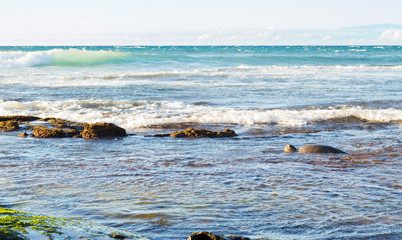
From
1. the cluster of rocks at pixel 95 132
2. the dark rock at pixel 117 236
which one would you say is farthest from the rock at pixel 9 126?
the dark rock at pixel 117 236

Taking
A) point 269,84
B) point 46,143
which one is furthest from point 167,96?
point 46,143

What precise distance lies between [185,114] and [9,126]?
486 centimetres

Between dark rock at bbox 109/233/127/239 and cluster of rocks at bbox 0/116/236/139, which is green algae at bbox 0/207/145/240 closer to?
dark rock at bbox 109/233/127/239

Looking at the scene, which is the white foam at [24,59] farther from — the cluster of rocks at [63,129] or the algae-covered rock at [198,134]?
the algae-covered rock at [198,134]

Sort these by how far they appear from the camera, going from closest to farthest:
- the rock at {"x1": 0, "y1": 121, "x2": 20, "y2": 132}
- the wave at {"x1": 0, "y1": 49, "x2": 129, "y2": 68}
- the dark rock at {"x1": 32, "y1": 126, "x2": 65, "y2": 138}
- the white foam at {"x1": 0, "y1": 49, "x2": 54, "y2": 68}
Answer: the dark rock at {"x1": 32, "y1": 126, "x2": 65, "y2": 138} < the rock at {"x1": 0, "y1": 121, "x2": 20, "y2": 132} < the white foam at {"x1": 0, "y1": 49, "x2": 54, "y2": 68} < the wave at {"x1": 0, "y1": 49, "x2": 129, "y2": 68}

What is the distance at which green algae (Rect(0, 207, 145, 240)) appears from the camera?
4090mm

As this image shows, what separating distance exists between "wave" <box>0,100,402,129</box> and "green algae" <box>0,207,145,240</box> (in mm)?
7785

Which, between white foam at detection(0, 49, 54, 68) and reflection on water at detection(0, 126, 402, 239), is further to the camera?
white foam at detection(0, 49, 54, 68)

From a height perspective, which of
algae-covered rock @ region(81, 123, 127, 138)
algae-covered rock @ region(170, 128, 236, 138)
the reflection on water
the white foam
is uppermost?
the white foam

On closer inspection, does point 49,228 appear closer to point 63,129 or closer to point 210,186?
point 210,186

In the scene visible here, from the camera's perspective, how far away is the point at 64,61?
46312 millimetres

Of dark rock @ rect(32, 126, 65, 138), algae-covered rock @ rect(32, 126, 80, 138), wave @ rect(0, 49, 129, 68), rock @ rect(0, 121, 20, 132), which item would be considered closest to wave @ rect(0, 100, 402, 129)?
algae-covered rock @ rect(32, 126, 80, 138)

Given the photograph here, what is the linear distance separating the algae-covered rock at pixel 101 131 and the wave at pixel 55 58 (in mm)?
33907

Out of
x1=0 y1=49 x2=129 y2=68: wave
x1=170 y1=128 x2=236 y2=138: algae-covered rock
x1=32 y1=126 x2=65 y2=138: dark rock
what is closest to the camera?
x1=32 y1=126 x2=65 y2=138: dark rock
